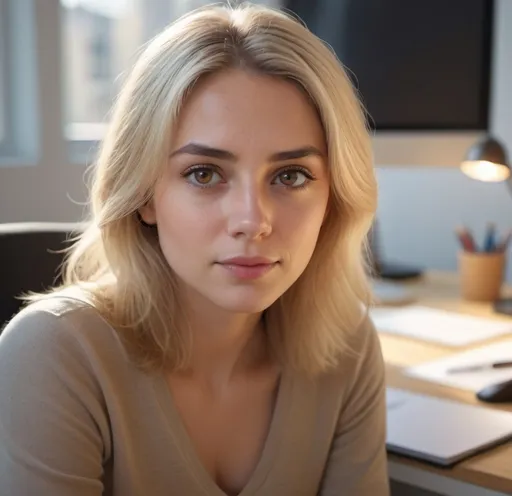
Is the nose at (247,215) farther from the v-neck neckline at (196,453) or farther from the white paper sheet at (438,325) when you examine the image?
the white paper sheet at (438,325)

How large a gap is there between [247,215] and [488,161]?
34.0 inches

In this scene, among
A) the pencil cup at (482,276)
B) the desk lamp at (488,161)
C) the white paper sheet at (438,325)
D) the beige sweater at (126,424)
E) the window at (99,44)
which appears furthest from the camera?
the window at (99,44)

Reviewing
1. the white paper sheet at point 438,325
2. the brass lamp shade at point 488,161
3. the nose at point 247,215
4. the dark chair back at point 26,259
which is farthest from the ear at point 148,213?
the brass lamp shade at point 488,161

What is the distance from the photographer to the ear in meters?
1.00

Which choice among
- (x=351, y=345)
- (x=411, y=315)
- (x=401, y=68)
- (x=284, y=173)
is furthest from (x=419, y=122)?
(x=284, y=173)

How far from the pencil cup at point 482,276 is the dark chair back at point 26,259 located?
94cm

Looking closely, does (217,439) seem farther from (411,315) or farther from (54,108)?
(54,108)

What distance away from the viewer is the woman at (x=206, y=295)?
93 centimetres

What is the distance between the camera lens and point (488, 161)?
1.65 meters

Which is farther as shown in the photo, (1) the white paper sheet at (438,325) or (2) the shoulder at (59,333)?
(1) the white paper sheet at (438,325)

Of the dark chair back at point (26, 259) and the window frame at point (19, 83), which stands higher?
the window frame at point (19, 83)

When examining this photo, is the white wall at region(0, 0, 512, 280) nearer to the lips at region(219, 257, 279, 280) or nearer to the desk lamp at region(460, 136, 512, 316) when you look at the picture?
the desk lamp at region(460, 136, 512, 316)

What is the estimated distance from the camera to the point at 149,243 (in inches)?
41.7

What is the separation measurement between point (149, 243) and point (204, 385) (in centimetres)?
20
